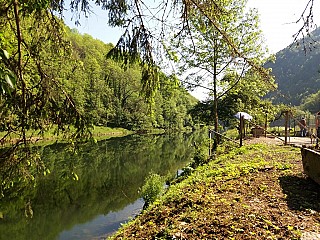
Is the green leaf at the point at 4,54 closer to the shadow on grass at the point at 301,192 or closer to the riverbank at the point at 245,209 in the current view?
the riverbank at the point at 245,209

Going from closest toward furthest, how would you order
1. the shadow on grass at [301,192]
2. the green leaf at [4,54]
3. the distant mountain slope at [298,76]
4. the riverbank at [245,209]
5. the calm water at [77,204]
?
the green leaf at [4,54]
the riverbank at [245,209]
the shadow on grass at [301,192]
the calm water at [77,204]
the distant mountain slope at [298,76]

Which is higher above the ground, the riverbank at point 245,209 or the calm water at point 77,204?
the riverbank at point 245,209

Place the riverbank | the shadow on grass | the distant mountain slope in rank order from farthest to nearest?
1. the distant mountain slope
2. the shadow on grass
3. the riverbank

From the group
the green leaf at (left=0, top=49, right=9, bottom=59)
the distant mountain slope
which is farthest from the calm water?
the distant mountain slope

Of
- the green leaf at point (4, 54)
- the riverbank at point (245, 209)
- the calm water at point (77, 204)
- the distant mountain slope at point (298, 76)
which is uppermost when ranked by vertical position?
the distant mountain slope at point (298, 76)

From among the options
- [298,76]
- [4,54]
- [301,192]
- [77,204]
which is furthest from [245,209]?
[298,76]

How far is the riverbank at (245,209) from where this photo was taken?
470 cm

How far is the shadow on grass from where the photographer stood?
5572 mm

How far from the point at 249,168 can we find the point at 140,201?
8211 mm

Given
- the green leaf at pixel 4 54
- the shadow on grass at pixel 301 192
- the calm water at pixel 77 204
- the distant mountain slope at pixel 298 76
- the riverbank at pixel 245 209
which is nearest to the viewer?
the green leaf at pixel 4 54

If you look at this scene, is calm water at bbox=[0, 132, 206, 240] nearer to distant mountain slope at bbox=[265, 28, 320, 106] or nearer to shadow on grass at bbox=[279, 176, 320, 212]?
shadow on grass at bbox=[279, 176, 320, 212]

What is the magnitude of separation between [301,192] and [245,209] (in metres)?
1.63

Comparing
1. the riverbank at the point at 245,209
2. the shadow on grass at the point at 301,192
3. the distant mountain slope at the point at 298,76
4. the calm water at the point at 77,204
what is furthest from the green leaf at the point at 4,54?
the distant mountain slope at the point at 298,76

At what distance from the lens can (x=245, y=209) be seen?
546 cm
